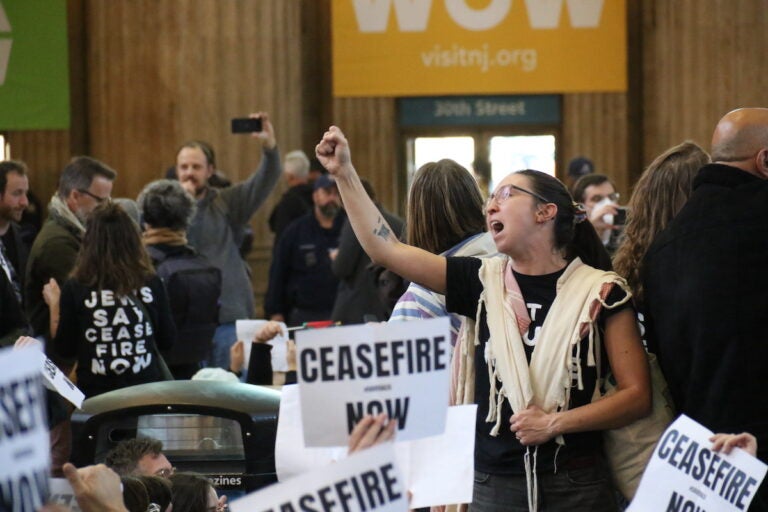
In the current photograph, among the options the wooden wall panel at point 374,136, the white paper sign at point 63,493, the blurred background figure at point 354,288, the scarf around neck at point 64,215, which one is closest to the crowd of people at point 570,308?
the white paper sign at point 63,493

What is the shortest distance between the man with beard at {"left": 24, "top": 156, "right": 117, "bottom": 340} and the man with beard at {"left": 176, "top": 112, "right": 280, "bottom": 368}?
890 millimetres

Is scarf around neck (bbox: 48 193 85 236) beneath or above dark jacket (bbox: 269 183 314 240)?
above

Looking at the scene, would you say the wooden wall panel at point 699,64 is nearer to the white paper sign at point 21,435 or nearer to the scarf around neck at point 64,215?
the scarf around neck at point 64,215

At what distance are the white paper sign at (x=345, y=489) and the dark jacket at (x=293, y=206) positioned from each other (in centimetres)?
832

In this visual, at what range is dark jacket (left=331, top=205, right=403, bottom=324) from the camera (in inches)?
328

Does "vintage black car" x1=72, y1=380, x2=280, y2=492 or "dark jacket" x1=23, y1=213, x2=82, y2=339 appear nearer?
"vintage black car" x1=72, y1=380, x2=280, y2=492

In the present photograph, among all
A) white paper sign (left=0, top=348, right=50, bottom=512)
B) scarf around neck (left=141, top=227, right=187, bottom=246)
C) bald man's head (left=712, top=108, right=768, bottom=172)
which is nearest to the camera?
white paper sign (left=0, top=348, right=50, bottom=512)

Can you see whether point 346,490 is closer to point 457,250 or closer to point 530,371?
point 530,371

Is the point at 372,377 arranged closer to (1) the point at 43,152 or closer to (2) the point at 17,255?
(2) the point at 17,255

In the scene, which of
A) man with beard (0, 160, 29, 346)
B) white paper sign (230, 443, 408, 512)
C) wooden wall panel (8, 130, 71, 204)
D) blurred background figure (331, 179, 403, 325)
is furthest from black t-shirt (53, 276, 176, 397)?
wooden wall panel (8, 130, 71, 204)

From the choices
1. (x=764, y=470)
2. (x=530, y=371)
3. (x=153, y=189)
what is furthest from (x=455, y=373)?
(x=153, y=189)

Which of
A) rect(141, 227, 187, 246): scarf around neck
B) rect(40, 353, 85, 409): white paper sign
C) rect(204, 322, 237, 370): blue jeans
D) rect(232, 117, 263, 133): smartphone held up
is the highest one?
rect(232, 117, 263, 133): smartphone held up

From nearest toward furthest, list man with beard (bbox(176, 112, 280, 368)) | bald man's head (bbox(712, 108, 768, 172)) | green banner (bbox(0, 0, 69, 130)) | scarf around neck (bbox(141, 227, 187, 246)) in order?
bald man's head (bbox(712, 108, 768, 172)), scarf around neck (bbox(141, 227, 187, 246)), man with beard (bbox(176, 112, 280, 368)), green banner (bbox(0, 0, 69, 130))

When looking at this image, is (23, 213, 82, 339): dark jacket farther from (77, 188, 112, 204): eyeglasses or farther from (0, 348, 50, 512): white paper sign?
(0, 348, 50, 512): white paper sign
